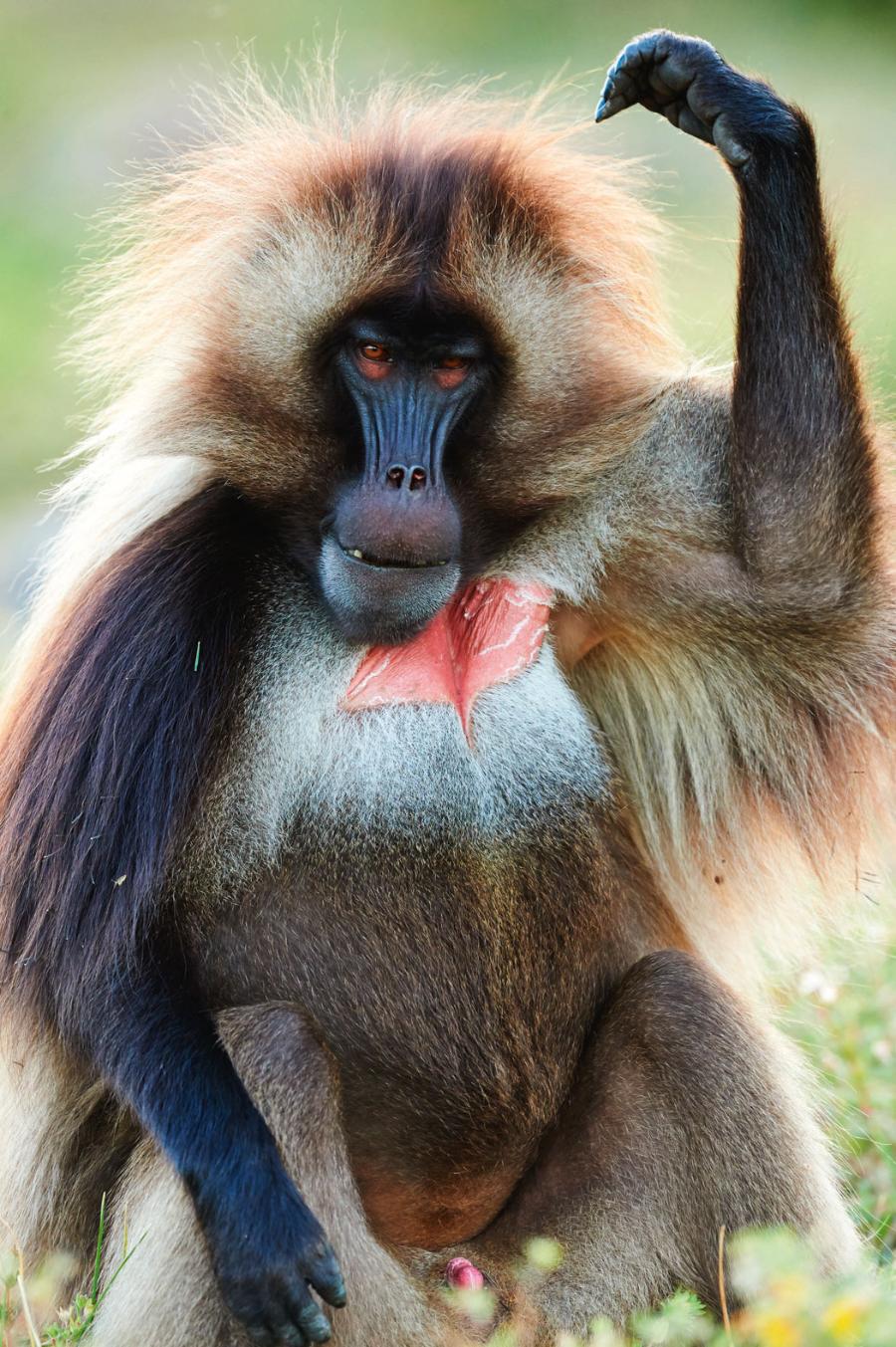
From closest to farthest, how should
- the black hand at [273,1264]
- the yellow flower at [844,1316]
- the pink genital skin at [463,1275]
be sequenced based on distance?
the yellow flower at [844,1316]
the black hand at [273,1264]
the pink genital skin at [463,1275]

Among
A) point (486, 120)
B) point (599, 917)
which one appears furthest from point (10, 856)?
point (486, 120)

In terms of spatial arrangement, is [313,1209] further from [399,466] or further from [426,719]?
[399,466]

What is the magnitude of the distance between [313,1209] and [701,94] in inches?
85.9

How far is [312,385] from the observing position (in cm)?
381

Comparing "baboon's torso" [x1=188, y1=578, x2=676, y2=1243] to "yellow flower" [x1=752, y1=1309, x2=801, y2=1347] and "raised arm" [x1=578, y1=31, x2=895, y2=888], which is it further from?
"yellow flower" [x1=752, y1=1309, x2=801, y2=1347]

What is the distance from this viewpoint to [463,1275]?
3.80 m

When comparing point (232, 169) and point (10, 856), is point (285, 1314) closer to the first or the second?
point (10, 856)

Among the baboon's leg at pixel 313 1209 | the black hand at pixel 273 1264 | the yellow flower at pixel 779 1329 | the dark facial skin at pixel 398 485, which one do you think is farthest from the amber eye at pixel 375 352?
the yellow flower at pixel 779 1329

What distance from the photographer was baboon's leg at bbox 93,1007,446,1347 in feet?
11.6

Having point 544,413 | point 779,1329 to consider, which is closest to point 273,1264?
point 779,1329

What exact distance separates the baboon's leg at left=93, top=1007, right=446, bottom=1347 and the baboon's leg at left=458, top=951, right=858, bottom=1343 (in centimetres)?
31

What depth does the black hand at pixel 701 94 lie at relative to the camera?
365 cm

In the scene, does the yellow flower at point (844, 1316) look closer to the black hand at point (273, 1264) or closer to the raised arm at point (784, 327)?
the black hand at point (273, 1264)

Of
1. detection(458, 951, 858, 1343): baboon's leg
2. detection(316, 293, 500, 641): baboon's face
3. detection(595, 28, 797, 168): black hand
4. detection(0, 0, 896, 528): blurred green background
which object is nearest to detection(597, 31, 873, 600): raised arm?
detection(595, 28, 797, 168): black hand
